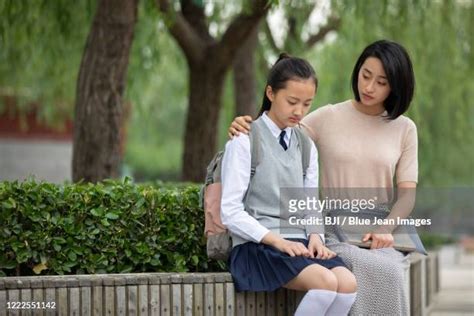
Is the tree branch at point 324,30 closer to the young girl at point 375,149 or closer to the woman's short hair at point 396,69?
the young girl at point 375,149

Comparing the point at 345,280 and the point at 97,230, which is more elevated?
the point at 97,230

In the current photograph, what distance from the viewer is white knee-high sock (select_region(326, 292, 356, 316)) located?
15.5 ft

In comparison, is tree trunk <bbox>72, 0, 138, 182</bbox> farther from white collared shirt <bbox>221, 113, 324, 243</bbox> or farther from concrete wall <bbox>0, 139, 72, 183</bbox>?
concrete wall <bbox>0, 139, 72, 183</bbox>

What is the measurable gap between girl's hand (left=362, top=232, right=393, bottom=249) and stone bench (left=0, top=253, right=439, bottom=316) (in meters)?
0.49

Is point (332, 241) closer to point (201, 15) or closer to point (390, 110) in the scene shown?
point (390, 110)

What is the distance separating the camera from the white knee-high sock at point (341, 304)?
4719 mm

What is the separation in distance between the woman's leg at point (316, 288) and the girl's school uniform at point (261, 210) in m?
0.04

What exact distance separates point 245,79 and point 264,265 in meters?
Answer: 7.96

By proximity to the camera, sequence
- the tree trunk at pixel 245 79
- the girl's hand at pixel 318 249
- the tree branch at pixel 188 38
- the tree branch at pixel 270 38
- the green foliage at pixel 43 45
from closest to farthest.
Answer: the girl's hand at pixel 318 249 → the green foliage at pixel 43 45 → the tree branch at pixel 188 38 → the tree branch at pixel 270 38 → the tree trunk at pixel 245 79

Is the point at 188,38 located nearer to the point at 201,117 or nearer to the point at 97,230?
the point at 201,117

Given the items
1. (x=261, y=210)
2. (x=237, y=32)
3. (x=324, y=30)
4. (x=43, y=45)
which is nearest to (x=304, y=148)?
(x=261, y=210)

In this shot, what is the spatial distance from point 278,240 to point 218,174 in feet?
1.35

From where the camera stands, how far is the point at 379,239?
506 cm

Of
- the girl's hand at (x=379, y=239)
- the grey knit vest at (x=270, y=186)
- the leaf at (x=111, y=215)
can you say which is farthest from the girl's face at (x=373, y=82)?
the leaf at (x=111, y=215)
